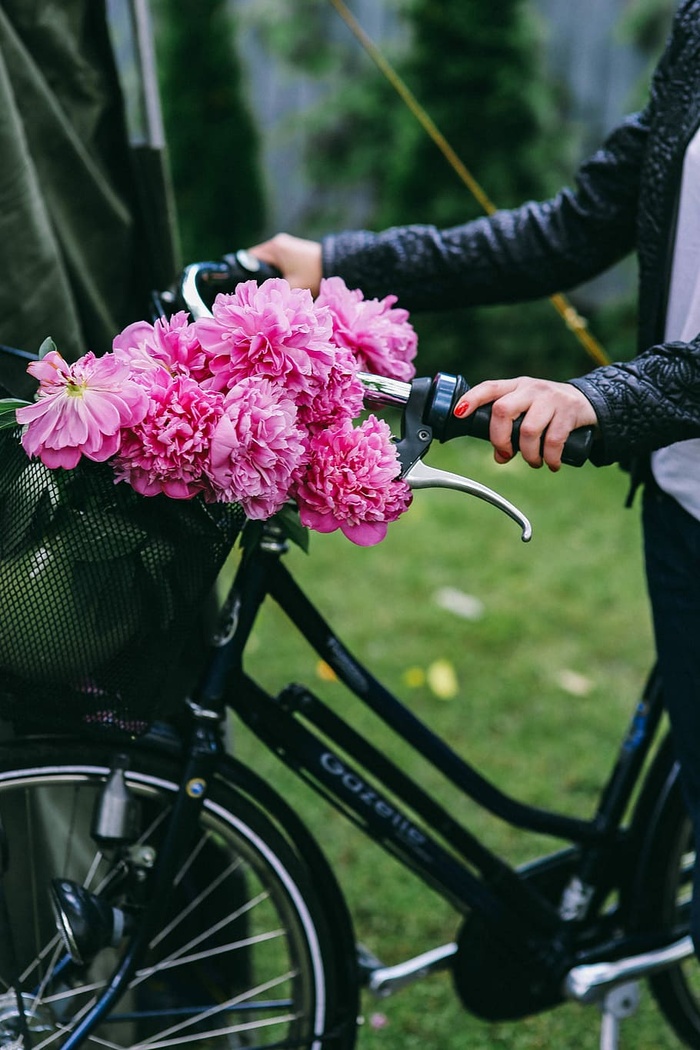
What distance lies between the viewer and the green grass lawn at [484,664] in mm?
2305

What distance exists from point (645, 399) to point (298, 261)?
2.16 ft

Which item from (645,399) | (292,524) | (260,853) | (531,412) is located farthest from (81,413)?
(260,853)

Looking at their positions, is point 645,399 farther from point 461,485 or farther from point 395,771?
point 395,771

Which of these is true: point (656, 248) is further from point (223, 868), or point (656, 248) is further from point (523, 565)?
point (523, 565)

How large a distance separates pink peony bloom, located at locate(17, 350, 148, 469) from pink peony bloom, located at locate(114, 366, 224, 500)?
0.06 feet

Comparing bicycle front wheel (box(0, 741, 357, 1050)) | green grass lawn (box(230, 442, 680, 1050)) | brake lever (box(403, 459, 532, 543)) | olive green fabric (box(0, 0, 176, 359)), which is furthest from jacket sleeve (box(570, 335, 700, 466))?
green grass lawn (box(230, 442, 680, 1050))

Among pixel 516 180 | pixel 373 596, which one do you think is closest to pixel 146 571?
pixel 373 596

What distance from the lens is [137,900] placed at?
154 cm

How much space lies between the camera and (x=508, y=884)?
184 cm

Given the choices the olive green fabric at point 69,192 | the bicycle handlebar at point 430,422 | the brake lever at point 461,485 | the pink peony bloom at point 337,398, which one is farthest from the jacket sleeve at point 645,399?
the olive green fabric at point 69,192

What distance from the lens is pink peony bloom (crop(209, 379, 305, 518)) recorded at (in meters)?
1.15

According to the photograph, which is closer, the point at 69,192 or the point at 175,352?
the point at 175,352

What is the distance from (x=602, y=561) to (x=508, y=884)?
2295 mm

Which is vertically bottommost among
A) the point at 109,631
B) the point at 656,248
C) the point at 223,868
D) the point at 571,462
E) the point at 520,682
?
the point at 520,682
